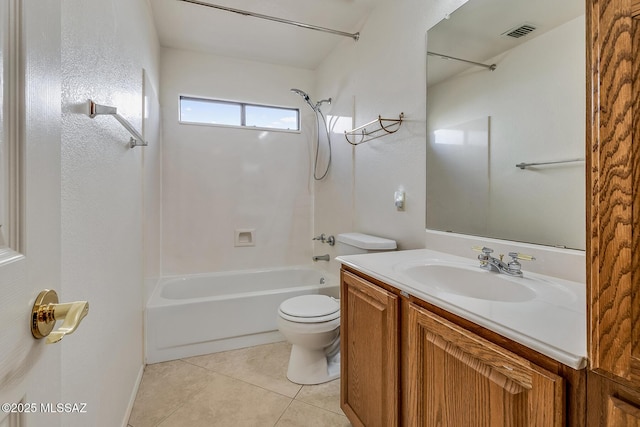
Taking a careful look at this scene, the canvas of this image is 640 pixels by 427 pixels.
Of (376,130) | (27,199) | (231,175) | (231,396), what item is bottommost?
(231,396)

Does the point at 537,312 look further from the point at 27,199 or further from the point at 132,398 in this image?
the point at 132,398

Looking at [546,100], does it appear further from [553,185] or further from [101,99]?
[101,99]

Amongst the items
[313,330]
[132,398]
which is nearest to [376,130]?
[313,330]

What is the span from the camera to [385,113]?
1978 mm

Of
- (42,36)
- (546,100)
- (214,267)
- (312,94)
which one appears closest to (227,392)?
(214,267)

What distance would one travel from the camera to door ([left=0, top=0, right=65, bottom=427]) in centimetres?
34

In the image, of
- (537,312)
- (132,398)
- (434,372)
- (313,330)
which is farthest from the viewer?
(313,330)

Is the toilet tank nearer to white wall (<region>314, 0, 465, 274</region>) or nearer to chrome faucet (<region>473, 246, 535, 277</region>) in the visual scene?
white wall (<region>314, 0, 465, 274</region>)

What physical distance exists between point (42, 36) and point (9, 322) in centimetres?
40

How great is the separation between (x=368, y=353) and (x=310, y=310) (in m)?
0.68

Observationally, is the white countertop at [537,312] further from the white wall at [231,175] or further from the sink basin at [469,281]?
the white wall at [231,175]

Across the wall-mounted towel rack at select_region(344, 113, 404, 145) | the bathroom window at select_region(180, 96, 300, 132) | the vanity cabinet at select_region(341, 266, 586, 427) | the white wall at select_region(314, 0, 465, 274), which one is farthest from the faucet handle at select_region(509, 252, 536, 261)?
the bathroom window at select_region(180, 96, 300, 132)

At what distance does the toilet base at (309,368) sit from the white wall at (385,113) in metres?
0.92

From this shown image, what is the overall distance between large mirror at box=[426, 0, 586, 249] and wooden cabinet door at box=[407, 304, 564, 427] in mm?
602
